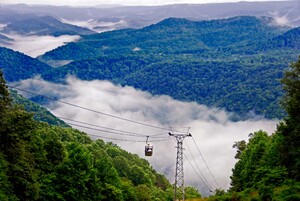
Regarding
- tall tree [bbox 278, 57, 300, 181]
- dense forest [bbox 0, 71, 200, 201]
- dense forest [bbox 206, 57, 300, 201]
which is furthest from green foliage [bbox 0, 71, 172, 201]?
tall tree [bbox 278, 57, 300, 181]

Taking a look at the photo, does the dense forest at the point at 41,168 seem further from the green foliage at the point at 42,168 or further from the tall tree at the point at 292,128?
the tall tree at the point at 292,128

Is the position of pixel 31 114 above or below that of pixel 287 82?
below

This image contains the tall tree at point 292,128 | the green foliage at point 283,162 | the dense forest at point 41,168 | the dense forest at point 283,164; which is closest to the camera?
the dense forest at point 41,168

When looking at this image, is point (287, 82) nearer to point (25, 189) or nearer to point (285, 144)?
point (285, 144)

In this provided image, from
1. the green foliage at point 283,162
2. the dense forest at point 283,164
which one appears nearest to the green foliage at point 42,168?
the dense forest at point 283,164

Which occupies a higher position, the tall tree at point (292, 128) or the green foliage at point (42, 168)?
the tall tree at point (292, 128)

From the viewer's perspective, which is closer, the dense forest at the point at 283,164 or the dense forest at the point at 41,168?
the dense forest at the point at 41,168

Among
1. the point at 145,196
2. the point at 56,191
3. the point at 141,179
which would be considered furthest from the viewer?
the point at 141,179

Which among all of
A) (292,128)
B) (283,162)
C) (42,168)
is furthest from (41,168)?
(292,128)

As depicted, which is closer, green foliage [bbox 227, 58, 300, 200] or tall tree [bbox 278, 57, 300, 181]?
green foliage [bbox 227, 58, 300, 200]

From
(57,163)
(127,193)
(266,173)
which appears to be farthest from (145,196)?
(266,173)

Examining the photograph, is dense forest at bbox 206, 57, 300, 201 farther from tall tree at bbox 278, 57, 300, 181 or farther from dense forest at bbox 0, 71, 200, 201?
dense forest at bbox 0, 71, 200, 201
